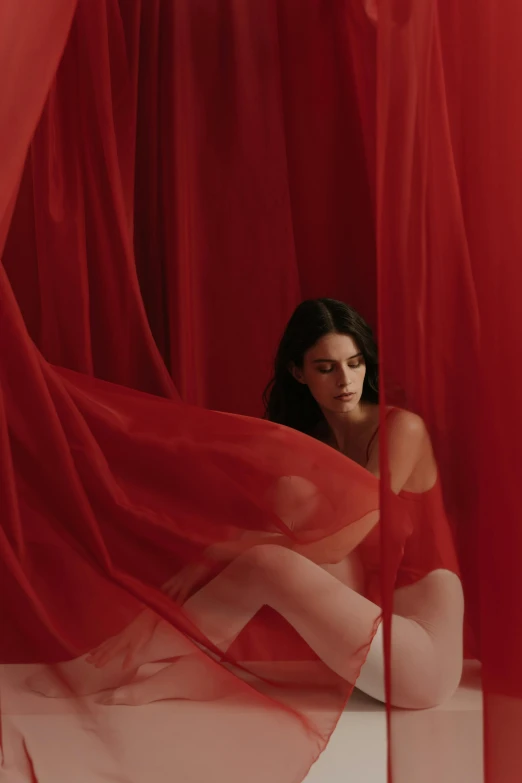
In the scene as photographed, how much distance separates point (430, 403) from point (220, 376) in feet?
3.40

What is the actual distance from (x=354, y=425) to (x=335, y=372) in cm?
11

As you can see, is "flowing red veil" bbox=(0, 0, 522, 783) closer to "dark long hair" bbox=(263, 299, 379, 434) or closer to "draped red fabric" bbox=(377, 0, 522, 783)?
"draped red fabric" bbox=(377, 0, 522, 783)

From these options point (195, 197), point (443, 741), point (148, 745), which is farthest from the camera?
point (195, 197)

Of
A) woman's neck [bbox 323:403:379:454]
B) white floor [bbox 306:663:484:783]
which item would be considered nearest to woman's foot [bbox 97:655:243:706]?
white floor [bbox 306:663:484:783]

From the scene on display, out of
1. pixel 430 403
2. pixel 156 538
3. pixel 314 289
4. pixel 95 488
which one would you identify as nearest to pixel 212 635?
pixel 156 538

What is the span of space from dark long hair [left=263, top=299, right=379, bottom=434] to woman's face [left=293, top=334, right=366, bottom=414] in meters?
0.01

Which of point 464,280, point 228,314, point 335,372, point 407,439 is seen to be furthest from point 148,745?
point 228,314

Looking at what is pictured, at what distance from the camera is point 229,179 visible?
1.80m

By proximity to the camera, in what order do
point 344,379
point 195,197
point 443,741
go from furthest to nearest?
point 195,197 → point 344,379 → point 443,741

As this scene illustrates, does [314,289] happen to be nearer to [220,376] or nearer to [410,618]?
[220,376]

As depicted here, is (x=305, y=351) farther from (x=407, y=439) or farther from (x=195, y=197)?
(x=407, y=439)

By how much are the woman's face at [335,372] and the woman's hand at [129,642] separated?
1.94 feet

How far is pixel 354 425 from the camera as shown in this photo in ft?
5.28

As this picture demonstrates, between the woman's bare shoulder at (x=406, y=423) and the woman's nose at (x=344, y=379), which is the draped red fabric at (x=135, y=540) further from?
the woman's nose at (x=344, y=379)
